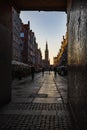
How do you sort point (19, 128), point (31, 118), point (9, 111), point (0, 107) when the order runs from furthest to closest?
point (0, 107)
point (9, 111)
point (31, 118)
point (19, 128)

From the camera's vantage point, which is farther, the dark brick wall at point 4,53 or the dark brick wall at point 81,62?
the dark brick wall at point 4,53

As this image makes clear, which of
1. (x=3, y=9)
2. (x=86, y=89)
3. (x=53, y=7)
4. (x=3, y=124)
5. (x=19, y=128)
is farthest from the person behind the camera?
(x=53, y=7)

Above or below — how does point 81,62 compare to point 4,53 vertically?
below

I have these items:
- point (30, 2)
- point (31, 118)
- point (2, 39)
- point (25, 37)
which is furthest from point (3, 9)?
point (25, 37)

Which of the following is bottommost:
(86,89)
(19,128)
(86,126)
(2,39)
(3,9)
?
(19,128)

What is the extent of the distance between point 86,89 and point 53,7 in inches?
475

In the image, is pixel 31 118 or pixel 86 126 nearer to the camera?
pixel 86 126

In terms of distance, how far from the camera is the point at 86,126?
432 cm

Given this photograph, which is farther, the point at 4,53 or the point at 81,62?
the point at 4,53

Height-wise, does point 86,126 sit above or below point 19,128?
above

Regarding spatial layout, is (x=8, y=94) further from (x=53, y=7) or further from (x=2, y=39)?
(x=53, y=7)

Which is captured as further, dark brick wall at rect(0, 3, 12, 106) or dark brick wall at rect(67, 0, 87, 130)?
dark brick wall at rect(0, 3, 12, 106)

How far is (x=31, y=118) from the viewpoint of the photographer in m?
9.25

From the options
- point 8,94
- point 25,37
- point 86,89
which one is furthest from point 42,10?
point 25,37
